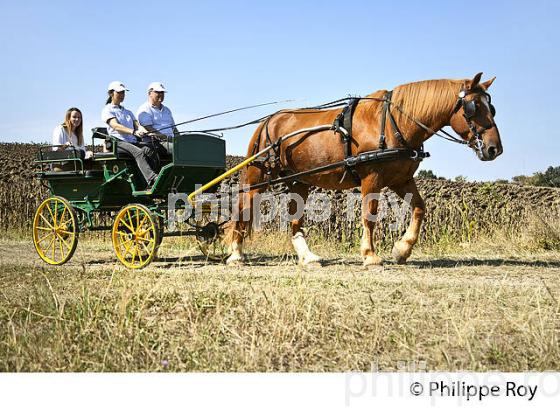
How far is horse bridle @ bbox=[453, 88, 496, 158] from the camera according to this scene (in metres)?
7.83

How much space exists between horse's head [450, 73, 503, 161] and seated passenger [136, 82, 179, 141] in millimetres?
4038

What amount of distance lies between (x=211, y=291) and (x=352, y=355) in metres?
1.84

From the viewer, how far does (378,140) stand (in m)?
8.34

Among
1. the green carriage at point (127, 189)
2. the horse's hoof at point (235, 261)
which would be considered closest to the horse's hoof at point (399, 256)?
the horse's hoof at point (235, 261)

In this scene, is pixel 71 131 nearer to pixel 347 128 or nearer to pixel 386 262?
pixel 347 128

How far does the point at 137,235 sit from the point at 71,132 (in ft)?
6.92

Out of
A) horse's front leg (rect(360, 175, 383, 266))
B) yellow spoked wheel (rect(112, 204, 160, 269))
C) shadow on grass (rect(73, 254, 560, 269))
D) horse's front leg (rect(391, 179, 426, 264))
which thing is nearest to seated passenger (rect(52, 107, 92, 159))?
yellow spoked wheel (rect(112, 204, 160, 269))

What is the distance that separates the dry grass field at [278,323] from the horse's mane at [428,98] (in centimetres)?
209

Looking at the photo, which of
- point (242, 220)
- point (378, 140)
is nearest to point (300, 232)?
point (242, 220)

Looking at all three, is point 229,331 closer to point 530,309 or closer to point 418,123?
point 530,309

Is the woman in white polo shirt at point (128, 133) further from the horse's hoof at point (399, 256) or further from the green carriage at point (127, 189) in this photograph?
the horse's hoof at point (399, 256)

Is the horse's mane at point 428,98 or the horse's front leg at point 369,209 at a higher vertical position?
the horse's mane at point 428,98

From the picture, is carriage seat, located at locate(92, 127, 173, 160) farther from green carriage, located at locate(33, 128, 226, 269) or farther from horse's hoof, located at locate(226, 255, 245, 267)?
horse's hoof, located at locate(226, 255, 245, 267)

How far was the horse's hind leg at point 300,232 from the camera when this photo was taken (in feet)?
30.3
